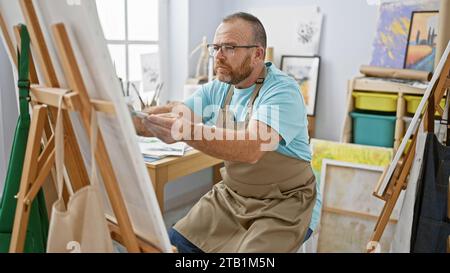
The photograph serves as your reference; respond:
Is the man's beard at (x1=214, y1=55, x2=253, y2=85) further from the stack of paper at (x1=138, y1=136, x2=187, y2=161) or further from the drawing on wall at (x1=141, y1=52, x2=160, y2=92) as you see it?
the drawing on wall at (x1=141, y1=52, x2=160, y2=92)

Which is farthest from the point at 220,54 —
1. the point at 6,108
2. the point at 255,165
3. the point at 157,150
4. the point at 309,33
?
the point at 309,33

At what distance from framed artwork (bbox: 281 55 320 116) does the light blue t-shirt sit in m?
1.07

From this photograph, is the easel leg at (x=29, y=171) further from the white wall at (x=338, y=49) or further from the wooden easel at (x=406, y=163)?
the white wall at (x=338, y=49)

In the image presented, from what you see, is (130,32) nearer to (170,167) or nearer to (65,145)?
(170,167)

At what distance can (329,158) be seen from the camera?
2457mm

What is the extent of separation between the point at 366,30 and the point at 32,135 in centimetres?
208

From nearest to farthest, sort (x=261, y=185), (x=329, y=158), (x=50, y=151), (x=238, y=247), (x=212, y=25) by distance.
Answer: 1. (x=50, y=151)
2. (x=238, y=247)
3. (x=261, y=185)
4. (x=329, y=158)
5. (x=212, y=25)

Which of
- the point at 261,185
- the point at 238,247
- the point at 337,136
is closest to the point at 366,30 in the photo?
the point at 337,136

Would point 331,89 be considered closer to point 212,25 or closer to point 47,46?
point 212,25

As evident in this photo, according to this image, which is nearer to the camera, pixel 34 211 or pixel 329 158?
pixel 34 211

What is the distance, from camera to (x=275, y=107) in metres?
1.37

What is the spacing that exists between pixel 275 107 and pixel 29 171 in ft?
2.42

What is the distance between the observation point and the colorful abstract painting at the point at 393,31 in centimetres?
240

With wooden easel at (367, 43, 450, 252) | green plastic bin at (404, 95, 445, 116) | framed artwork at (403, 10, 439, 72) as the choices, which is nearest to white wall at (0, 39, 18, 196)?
wooden easel at (367, 43, 450, 252)
